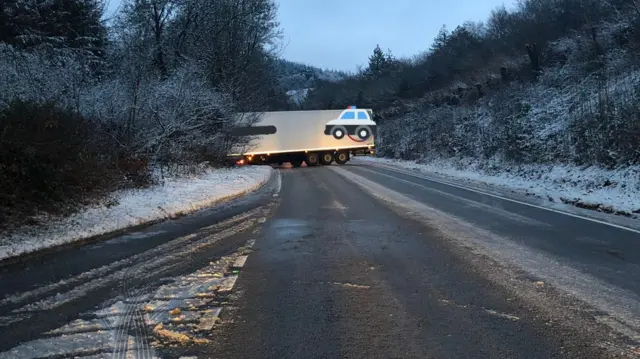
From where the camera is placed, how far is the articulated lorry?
3316 centimetres

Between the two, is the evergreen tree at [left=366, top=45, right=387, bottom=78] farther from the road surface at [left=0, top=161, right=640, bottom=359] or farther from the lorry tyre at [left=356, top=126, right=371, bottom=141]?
the road surface at [left=0, top=161, right=640, bottom=359]

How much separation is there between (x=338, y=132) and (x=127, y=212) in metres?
26.1

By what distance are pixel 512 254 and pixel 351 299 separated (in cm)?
317

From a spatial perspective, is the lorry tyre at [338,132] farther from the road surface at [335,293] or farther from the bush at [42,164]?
the road surface at [335,293]

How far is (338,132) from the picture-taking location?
36375mm

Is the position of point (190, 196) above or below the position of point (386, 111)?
below

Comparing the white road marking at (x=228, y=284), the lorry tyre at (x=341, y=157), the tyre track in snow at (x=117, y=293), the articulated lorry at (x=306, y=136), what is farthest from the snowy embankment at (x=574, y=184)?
the lorry tyre at (x=341, y=157)

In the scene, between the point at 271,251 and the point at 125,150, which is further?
the point at 125,150

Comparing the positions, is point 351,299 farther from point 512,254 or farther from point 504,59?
point 504,59

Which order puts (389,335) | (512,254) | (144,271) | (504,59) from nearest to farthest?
(389,335), (144,271), (512,254), (504,59)

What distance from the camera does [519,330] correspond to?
15.0 feet

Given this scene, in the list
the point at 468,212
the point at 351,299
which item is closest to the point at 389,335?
the point at 351,299

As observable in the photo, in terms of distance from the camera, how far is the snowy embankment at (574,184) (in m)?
12.9

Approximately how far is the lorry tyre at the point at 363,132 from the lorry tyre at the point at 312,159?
3.51m
